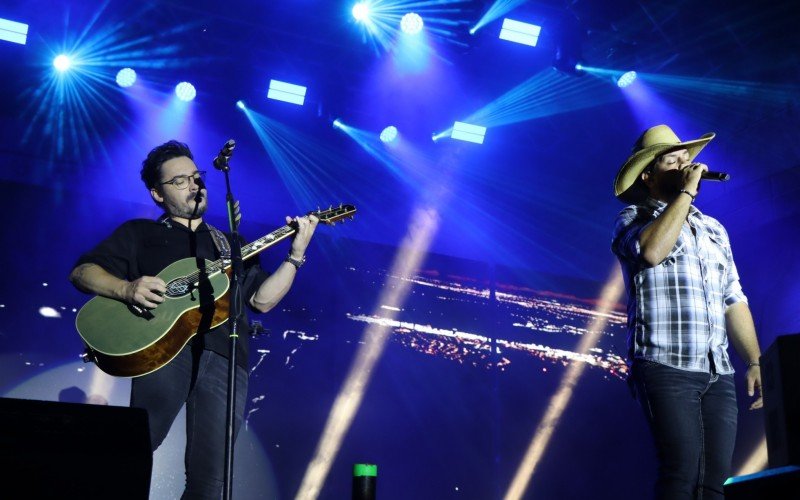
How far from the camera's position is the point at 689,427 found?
255 cm

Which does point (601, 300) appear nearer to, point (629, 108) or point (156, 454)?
point (629, 108)

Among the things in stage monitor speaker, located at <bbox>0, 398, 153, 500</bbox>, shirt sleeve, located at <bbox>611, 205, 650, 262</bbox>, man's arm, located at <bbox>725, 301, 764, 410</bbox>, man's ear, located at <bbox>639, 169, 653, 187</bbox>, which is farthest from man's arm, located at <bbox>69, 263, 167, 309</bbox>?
man's arm, located at <bbox>725, 301, 764, 410</bbox>

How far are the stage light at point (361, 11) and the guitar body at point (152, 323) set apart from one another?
445 cm

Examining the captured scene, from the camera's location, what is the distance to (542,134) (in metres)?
8.48

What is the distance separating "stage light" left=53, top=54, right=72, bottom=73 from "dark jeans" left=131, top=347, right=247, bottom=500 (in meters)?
5.31

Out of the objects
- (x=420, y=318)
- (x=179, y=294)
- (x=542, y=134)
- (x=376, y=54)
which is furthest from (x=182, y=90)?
(x=179, y=294)

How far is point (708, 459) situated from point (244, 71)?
635cm

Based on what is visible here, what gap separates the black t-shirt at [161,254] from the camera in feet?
10.2

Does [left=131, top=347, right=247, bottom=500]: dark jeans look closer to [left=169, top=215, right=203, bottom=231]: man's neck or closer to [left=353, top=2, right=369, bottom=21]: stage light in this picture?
[left=169, top=215, right=203, bottom=231]: man's neck

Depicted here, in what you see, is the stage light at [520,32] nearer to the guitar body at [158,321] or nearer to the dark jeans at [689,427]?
the guitar body at [158,321]

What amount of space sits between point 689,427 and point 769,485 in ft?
2.36

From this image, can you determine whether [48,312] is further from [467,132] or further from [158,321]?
[467,132]

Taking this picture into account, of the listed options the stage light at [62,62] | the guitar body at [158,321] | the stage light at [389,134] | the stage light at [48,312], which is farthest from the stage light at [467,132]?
the guitar body at [158,321]

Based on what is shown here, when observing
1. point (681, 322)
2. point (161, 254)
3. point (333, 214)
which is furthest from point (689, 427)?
point (161, 254)
